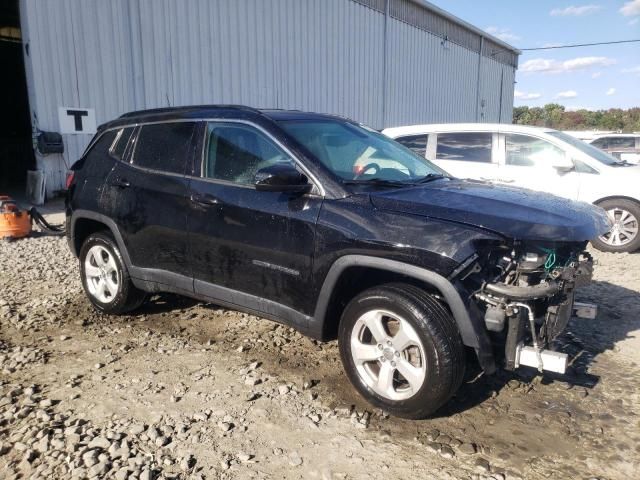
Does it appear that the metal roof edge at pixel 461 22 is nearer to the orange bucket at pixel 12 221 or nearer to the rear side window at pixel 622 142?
the rear side window at pixel 622 142

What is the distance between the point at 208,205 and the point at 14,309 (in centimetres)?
253

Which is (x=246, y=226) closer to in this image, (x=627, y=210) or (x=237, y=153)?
(x=237, y=153)

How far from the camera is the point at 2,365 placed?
3.78m

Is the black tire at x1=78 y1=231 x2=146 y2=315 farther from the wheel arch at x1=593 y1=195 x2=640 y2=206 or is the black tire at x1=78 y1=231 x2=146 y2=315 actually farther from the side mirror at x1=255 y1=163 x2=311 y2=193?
the wheel arch at x1=593 y1=195 x2=640 y2=206

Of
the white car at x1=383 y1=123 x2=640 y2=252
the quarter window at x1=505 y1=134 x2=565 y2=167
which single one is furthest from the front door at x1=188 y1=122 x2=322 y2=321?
the quarter window at x1=505 y1=134 x2=565 y2=167

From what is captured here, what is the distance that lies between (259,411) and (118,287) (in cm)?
205

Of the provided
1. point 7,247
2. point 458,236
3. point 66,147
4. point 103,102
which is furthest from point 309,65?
point 458,236

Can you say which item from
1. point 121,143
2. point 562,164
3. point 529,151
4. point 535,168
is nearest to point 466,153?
point 529,151

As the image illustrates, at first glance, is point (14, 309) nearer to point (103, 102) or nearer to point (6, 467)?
point (6, 467)

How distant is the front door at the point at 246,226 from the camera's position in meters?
3.36

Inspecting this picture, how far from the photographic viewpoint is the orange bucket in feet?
25.1

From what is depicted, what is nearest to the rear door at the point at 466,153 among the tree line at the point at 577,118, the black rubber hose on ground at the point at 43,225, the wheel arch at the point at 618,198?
the wheel arch at the point at 618,198

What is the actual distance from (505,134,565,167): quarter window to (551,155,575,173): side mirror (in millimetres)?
32

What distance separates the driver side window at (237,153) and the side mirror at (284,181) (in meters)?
0.21
